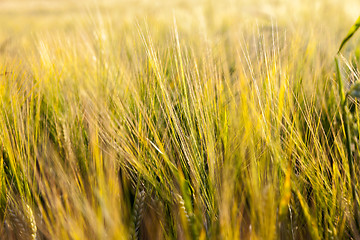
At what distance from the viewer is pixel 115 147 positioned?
586 mm

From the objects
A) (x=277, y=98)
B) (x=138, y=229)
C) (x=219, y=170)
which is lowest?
(x=138, y=229)

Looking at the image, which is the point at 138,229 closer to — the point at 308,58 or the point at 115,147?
the point at 115,147

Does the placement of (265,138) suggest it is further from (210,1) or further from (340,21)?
(210,1)

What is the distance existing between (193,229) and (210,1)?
296 centimetres

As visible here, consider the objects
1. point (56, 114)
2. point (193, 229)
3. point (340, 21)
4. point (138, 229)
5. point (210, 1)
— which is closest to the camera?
point (193, 229)

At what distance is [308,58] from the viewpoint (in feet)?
2.62

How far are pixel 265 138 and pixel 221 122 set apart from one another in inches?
4.7

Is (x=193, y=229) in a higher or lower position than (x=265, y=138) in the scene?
lower

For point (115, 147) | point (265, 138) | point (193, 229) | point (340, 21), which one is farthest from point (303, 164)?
point (340, 21)

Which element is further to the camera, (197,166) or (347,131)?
(197,166)

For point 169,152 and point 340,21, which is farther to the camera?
Answer: point 340,21

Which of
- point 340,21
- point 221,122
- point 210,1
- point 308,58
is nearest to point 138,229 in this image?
point 221,122

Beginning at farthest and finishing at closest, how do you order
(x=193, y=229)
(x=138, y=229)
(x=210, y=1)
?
1. (x=210, y=1)
2. (x=138, y=229)
3. (x=193, y=229)

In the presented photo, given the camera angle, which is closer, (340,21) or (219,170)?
(219,170)
